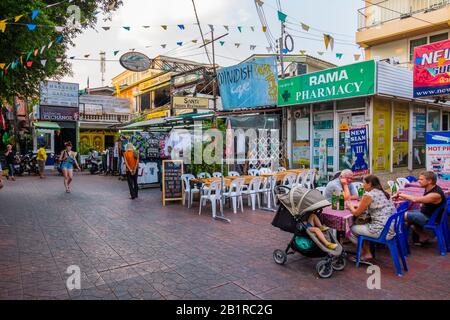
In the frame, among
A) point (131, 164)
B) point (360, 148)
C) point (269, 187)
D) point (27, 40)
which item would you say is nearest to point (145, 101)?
point (131, 164)

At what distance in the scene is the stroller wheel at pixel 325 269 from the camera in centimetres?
427

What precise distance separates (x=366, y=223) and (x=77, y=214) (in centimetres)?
651

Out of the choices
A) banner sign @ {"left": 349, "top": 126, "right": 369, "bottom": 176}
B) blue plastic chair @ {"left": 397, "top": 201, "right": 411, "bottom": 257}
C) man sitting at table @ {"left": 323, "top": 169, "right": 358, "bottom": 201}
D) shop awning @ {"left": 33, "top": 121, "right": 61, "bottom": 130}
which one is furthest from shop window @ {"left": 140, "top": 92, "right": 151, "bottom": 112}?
blue plastic chair @ {"left": 397, "top": 201, "right": 411, "bottom": 257}

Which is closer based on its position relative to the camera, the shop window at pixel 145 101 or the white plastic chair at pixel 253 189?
the white plastic chair at pixel 253 189

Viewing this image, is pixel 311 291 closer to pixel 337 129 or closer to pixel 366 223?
pixel 366 223

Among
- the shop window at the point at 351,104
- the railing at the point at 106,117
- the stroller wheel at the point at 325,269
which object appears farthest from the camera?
the railing at the point at 106,117

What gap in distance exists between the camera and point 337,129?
11.1 meters

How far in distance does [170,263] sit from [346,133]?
7.97 meters

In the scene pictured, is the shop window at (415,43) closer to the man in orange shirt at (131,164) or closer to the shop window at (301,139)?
the shop window at (301,139)

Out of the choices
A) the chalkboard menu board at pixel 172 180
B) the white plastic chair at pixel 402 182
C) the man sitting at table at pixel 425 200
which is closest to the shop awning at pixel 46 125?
the chalkboard menu board at pixel 172 180

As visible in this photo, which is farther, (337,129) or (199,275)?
(337,129)

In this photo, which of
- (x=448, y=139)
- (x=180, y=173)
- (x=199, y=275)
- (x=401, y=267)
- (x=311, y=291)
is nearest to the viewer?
(x=311, y=291)

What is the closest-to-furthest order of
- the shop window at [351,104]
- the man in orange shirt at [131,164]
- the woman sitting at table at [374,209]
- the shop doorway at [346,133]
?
1. the woman sitting at table at [374,209]
2. the man in orange shirt at [131,164]
3. the shop window at [351,104]
4. the shop doorway at [346,133]
